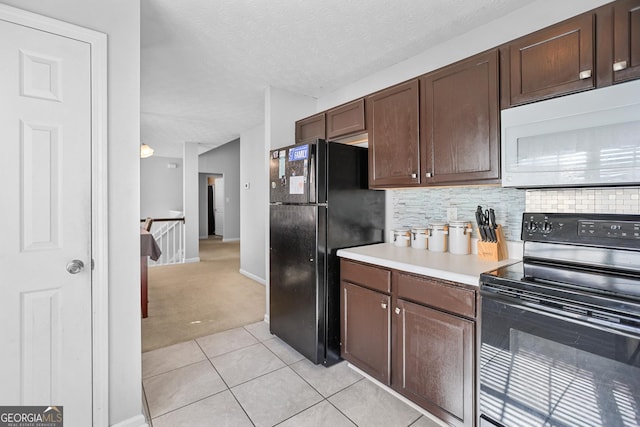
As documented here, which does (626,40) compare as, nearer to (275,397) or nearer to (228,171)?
(275,397)

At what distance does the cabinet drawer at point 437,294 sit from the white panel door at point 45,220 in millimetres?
1759

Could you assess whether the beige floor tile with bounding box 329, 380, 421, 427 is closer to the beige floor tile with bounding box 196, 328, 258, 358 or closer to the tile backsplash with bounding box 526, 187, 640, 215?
the beige floor tile with bounding box 196, 328, 258, 358

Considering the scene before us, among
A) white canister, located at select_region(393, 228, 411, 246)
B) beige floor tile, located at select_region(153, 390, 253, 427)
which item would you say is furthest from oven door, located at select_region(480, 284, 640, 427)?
beige floor tile, located at select_region(153, 390, 253, 427)

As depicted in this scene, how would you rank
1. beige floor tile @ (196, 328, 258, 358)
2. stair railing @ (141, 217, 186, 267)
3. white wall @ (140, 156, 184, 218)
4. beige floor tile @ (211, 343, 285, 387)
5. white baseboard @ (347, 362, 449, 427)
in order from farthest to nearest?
white wall @ (140, 156, 184, 218) < stair railing @ (141, 217, 186, 267) < beige floor tile @ (196, 328, 258, 358) < beige floor tile @ (211, 343, 285, 387) < white baseboard @ (347, 362, 449, 427)

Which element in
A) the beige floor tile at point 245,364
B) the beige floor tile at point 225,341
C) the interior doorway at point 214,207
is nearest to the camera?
the beige floor tile at point 245,364

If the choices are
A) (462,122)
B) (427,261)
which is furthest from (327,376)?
(462,122)

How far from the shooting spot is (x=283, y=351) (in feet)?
8.23

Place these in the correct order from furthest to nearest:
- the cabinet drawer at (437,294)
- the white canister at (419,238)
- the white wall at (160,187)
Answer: the white wall at (160,187)
the white canister at (419,238)
the cabinet drawer at (437,294)

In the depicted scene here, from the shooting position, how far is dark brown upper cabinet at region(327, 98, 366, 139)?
8.18 ft

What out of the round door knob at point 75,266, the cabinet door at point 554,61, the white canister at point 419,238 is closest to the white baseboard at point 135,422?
the round door knob at point 75,266

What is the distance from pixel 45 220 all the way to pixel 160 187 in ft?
24.6

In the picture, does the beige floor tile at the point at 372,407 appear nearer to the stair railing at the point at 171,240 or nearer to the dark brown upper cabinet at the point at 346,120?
the dark brown upper cabinet at the point at 346,120

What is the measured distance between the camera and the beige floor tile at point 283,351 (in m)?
2.38

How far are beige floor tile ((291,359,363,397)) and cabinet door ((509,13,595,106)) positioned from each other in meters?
2.09
